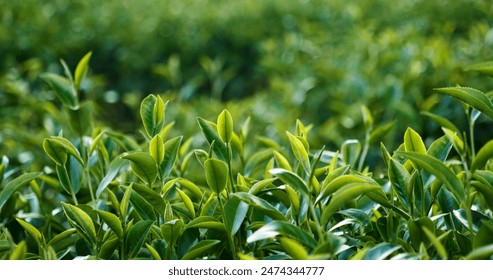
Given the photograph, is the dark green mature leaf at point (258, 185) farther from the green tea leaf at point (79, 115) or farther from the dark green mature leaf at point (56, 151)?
the green tea leaf at point (79, 115)

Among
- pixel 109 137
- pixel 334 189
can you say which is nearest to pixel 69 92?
pixel 109 137

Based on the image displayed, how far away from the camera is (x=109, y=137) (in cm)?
200

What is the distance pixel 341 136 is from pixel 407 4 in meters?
3.08

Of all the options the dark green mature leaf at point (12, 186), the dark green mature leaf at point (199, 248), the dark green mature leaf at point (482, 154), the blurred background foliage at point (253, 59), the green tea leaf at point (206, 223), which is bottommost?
the blurred background foliage at point (253, 59)

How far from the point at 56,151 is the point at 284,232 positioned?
2.36 feet

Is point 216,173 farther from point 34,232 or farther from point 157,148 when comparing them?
point 34,232

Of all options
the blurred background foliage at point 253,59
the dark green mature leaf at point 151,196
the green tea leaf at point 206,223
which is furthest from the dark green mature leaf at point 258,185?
the blurred background foliage at point 253,59

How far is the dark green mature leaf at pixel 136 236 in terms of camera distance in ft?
4.69

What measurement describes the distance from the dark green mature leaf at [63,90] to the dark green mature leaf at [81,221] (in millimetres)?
557

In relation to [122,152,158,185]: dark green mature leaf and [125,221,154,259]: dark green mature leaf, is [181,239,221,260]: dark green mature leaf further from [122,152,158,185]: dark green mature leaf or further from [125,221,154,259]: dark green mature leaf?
[122,152,158,185]: dark green mature leaf

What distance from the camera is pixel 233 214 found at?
1410 millimetres

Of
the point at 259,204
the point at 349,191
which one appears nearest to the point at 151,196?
the point at 259,204

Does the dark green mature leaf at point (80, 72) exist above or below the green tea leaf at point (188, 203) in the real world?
above

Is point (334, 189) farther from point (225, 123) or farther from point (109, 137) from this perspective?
point (109, 137)
